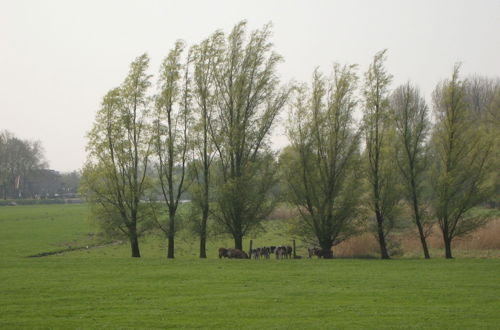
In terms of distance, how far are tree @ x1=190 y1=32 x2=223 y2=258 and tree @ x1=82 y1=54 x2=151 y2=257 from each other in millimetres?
3716

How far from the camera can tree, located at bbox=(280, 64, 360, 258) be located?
36.7 metres

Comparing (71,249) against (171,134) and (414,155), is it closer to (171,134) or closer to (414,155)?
(171,134)

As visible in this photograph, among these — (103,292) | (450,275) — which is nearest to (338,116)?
(450,275)

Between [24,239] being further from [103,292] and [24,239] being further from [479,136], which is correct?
[479,136]

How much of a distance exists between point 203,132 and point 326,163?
31.5 ft

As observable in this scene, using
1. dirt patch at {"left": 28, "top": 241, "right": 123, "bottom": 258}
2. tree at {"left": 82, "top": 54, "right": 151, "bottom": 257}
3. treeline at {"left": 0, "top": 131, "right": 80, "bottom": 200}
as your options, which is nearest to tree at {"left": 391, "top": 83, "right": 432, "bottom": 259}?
tree at {"left": 82, "top": 54, "right": 151, "bottom": 257}

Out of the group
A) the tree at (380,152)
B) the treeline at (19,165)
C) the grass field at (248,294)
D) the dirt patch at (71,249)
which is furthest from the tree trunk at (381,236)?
the treeline at (19,165)

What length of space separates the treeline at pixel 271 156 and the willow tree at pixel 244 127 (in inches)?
3.3

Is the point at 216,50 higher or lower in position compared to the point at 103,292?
higher

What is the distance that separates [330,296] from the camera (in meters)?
18.9

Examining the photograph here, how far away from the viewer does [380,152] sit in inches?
1458

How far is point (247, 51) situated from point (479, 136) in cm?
1802

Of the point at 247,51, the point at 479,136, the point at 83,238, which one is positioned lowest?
the point at 83,238

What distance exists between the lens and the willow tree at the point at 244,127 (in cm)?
3756
